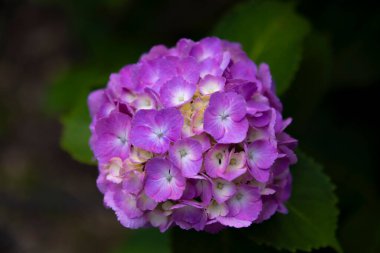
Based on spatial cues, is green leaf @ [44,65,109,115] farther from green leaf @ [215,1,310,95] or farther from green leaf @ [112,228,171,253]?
green leaf @ [215,1,310,95]

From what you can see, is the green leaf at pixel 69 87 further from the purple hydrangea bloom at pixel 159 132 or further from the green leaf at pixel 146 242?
the purple hydrangea bloom at pixel 159 132

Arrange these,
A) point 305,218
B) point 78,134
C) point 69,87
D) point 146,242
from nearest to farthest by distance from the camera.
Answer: point 305,218, point 78,134, point 146,242, point 69,87

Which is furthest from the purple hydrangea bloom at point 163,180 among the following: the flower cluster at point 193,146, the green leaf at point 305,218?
the green leaf at point 305,218

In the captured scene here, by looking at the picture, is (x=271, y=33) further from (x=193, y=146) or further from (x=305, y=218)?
(x=193, y=146)

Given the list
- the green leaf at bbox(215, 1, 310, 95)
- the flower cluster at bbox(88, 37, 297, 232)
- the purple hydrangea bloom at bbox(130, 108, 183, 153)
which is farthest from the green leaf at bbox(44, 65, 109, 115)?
the purple hydrangea bloom at bbox(130, 108, 183, 153)

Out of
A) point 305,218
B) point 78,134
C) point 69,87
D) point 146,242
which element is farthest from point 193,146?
point 69,87

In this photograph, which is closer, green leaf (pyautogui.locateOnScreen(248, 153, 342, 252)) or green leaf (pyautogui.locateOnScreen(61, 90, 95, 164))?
green leaf (pyautogui.locateOnScreen(248, 153, 342, 252))
